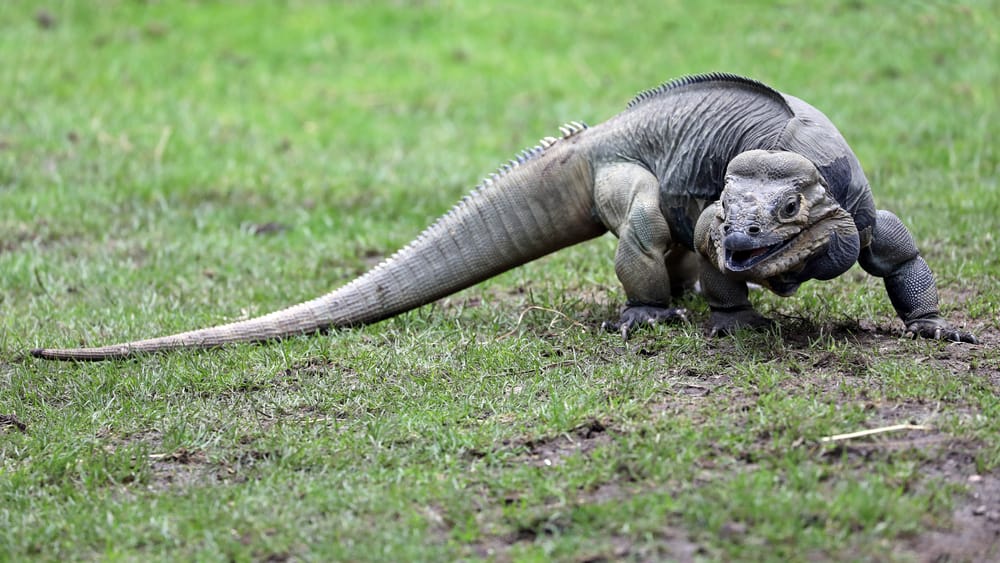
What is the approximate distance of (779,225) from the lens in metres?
5.47

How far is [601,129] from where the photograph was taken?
6.94m

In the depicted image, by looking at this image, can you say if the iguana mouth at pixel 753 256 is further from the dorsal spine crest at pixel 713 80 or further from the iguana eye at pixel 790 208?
the dorsal spine crest at pixel 713 80

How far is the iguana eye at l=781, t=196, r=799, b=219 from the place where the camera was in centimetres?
548

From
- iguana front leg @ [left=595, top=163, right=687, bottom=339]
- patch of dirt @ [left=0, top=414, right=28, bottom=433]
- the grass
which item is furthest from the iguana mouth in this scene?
patch of dirt @ [left=0, top=414, right=28, bottom=433]

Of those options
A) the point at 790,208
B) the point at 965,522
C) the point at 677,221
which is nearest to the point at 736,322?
the point at 677,221

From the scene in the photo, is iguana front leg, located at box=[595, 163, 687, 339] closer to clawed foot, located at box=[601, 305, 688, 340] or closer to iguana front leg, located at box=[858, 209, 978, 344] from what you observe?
clawed foot, located at box=[601, 305, 688, 340]

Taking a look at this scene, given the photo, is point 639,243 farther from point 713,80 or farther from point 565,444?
point 565,444

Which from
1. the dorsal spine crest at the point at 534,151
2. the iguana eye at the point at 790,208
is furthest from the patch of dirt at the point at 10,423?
the iguana eye at the point at 790,208

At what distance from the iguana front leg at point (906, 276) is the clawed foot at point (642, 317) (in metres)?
1.04

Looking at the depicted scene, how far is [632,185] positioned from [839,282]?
1816 mm

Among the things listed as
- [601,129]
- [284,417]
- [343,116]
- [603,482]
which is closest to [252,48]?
[343,116]

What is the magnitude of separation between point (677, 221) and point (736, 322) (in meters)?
0.67

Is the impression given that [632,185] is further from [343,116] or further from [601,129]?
[343,116]

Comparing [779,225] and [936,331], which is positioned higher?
[779,225]
